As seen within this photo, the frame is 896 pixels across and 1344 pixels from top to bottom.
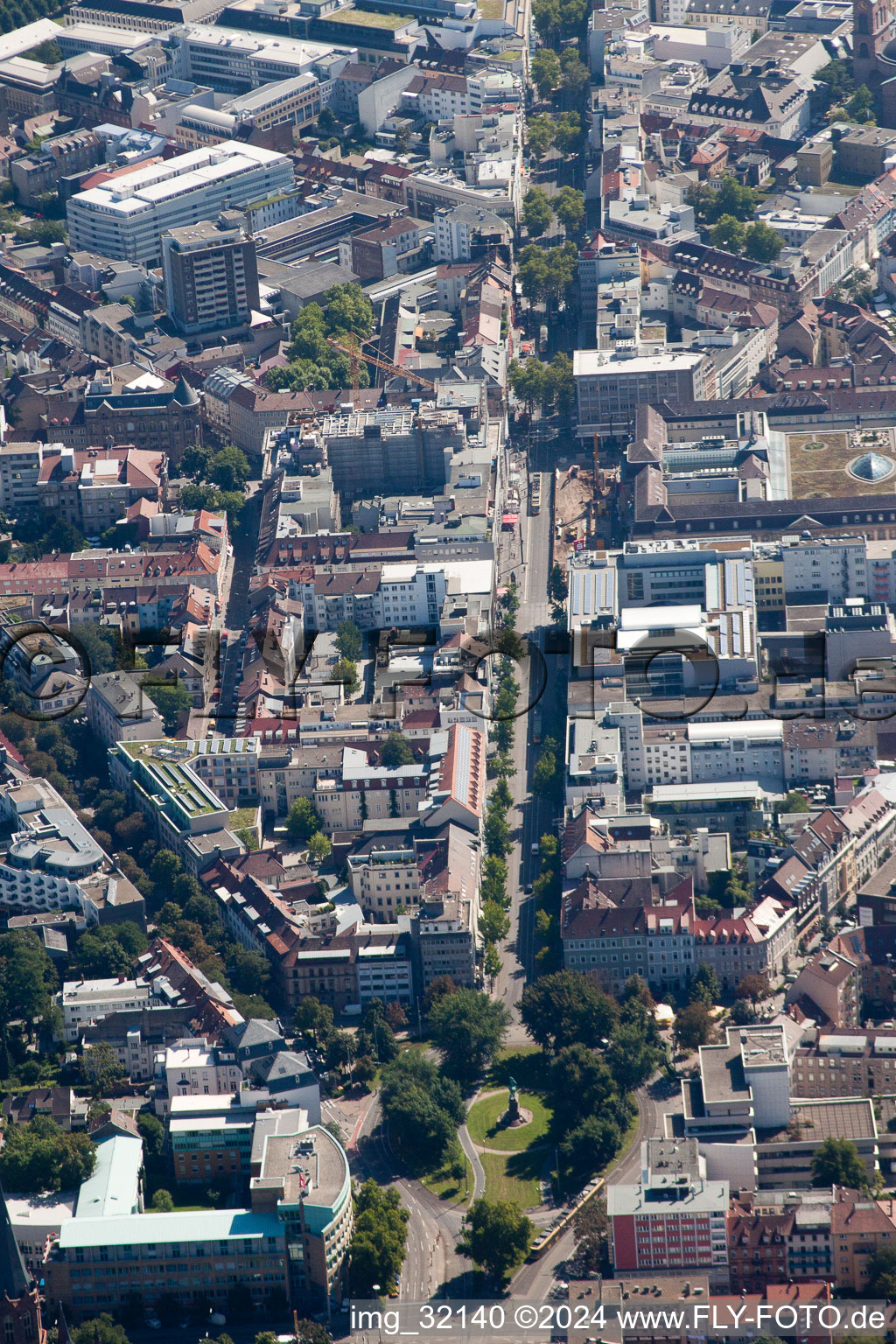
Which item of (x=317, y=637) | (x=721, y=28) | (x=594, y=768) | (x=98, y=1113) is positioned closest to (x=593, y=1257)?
(x=98, y=1113)

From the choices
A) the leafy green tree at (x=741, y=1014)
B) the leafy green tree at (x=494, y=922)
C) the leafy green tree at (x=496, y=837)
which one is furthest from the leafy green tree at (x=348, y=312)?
the leafy green tree at (x=741, y=1014)

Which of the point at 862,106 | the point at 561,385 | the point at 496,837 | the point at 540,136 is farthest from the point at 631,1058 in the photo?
the point at 862,106

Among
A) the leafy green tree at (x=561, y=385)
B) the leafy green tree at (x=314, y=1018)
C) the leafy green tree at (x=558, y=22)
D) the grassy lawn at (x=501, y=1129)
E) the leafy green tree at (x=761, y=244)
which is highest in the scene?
the leafy green tree at (x=558, y=22)

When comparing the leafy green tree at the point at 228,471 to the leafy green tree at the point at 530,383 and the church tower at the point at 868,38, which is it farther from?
the church tower at the point at 868,38

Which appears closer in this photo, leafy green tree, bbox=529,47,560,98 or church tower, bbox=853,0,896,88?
church tower, bbox=853,0,896,88

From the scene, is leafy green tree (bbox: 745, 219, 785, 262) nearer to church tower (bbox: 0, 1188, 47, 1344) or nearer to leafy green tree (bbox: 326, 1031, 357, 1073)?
leafy green tree (bbox: 326, 1031, 357, 1073)

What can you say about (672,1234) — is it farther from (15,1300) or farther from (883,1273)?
(15,1300)

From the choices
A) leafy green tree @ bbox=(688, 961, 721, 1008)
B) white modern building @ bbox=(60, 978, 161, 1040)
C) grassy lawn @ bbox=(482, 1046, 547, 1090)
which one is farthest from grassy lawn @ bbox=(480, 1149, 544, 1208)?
white modern building @ bbox=(60, 978, 161, 1040)
